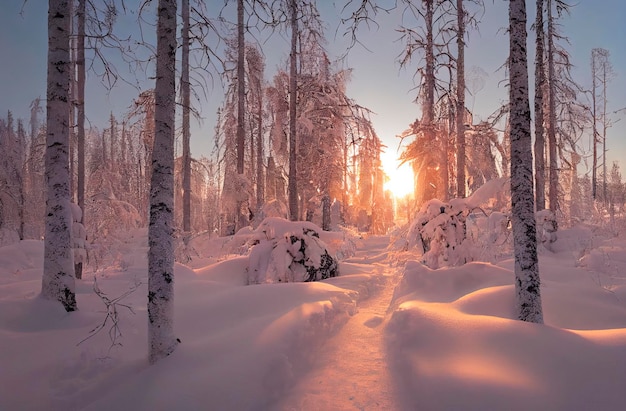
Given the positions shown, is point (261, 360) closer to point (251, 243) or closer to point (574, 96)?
point (251, 243)

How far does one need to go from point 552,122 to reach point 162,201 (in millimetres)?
15201

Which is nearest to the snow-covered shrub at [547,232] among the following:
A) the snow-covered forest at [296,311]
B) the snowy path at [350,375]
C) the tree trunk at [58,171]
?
the snow-covered forest at [296,311]

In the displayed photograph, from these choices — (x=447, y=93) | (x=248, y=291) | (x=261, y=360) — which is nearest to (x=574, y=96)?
(x=447, y=93)

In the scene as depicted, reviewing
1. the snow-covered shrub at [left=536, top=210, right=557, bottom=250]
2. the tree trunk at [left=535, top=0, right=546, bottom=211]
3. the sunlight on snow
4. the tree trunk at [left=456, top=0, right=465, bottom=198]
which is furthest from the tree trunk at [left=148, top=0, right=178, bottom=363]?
the tree trunk at [left=535, top=0, right=546, bottom=211]

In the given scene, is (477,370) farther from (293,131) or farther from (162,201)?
(293,131)

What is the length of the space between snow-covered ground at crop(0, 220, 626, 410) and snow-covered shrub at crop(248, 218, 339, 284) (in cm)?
195

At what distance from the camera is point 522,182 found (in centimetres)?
405

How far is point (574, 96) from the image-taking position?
12.7 metres

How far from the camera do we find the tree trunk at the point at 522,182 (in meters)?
4.00

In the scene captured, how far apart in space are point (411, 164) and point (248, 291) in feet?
37.0

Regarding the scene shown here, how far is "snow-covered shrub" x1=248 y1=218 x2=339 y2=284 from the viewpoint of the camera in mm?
7875

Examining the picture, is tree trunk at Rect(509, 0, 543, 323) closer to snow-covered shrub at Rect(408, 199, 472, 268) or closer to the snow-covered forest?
the snow-covered forest

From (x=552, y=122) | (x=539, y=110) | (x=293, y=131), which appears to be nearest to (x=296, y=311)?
(x=293, y=131)

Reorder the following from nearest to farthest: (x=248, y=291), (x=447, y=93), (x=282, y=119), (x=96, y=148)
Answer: (x=248, y=291)
(x=447, y=93)
(x=282, y=119)
(x=96, y=148)
